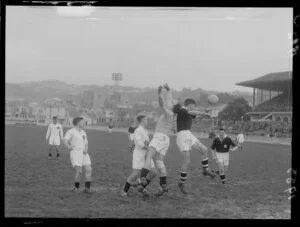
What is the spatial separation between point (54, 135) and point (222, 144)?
199 cm

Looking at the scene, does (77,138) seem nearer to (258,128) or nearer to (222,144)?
(222,144)

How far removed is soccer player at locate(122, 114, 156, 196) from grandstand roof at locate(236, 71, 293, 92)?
1.27m

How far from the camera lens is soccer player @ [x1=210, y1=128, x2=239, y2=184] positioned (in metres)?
5.13

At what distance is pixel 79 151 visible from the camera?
509 cm

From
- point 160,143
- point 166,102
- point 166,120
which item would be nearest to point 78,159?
point 160,143

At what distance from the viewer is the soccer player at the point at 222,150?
5133 millimetres

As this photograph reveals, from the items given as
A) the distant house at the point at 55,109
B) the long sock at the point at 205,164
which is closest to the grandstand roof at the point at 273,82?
the long sock at the point at 205,164

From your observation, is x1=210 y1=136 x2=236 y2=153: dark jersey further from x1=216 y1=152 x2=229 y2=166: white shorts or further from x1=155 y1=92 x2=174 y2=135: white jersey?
x1=155 y1=92 x2=174 y2=135: white jersey

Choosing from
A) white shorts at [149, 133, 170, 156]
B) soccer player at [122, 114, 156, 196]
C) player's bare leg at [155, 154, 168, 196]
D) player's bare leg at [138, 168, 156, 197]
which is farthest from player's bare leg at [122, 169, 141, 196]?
white shorts at [149, 133, 170, 156]

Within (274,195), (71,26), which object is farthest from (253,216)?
(71,26)

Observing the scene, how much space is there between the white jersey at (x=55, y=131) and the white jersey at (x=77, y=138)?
9 centimetres

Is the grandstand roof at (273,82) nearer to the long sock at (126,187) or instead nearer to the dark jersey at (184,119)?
the dark jersey at (184,119)

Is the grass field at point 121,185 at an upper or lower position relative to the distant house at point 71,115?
lower

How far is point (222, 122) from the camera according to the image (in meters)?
5.15
